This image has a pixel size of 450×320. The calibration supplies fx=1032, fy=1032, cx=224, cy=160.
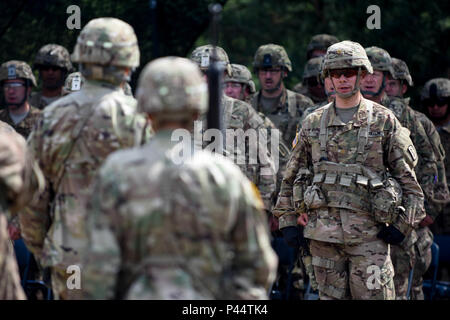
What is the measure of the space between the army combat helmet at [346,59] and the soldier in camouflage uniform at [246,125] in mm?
1167

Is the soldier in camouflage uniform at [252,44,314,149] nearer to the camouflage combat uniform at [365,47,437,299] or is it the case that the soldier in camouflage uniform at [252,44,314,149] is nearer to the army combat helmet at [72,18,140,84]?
the camouflage combat uniform at [365,47,437,299]

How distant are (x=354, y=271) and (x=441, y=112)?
508cm

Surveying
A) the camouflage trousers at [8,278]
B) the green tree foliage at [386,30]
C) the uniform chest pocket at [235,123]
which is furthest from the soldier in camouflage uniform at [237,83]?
the camouflage trousers at [8,278]

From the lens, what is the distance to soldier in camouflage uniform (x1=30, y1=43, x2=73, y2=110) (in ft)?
39.9

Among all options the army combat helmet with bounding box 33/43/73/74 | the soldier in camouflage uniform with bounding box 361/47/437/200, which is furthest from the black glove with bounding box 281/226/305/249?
the army combat helmet with bounding box 33/43/73/74

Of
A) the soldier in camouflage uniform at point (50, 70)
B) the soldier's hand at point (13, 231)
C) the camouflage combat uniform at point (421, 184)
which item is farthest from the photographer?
the soldier in camouflage uniform at point (50, 70)

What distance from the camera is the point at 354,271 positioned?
8.55 m

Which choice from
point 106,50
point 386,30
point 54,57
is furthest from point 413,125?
point 106,50

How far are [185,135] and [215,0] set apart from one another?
25.9 feet

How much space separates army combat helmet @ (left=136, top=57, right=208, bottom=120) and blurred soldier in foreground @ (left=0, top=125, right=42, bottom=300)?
815 millimetres

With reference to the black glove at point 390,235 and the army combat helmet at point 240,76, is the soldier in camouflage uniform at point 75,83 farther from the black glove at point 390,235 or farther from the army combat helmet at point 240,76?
the black glove at point 390,235

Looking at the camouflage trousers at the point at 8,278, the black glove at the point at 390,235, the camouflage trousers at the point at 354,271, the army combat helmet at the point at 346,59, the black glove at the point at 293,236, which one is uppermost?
A: the army combat helmet at the point at 346,59

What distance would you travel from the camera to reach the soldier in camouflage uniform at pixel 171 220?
4938 mm
